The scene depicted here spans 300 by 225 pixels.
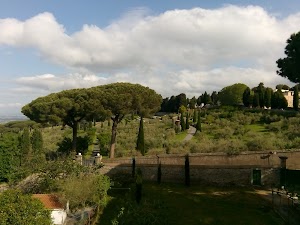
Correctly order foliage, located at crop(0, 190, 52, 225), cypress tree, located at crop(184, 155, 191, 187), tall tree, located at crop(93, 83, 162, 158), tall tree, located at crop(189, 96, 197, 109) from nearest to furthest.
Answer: foliage, located at crop(0, 190, 52, 225) → cypress tree, located at crop(184, 155, 191, 187) → tall tree, located at crop(93, 83, 162, 158) → tall tree, located at crop(189, 96, 197, 109)

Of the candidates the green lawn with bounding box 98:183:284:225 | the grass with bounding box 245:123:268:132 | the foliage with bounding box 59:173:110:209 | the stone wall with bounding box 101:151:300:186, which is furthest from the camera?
the grass with bounding box 245:123:268:132

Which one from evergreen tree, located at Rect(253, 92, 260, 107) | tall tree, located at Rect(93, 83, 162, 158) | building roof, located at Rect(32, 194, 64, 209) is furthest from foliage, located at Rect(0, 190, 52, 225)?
evergreen tree, located at Rect(253, 92, 260, 107)

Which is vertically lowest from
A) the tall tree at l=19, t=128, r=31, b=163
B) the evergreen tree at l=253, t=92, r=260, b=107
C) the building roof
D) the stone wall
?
the building roof

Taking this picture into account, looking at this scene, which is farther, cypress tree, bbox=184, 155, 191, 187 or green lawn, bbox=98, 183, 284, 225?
cypress tree, bbox=184, 155, 191, 187

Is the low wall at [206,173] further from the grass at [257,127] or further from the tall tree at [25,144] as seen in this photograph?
the grass at [257,127]

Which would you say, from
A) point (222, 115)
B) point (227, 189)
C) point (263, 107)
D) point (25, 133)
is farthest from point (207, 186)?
point (263, 107)

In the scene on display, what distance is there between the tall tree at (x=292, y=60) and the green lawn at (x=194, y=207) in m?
9.21

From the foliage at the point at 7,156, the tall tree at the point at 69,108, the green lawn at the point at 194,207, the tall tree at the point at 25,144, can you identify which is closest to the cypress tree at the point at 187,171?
the green lawn at the point at 194,207

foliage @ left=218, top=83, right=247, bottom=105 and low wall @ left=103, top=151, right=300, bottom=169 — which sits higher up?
foliage @ left=218, top=83, right=247, bottom=105

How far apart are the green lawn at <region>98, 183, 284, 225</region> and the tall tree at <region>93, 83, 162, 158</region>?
34.5 ft

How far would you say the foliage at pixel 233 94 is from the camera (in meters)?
94.7

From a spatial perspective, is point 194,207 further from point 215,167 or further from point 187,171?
point 215,167

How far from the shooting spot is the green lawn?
18281mm

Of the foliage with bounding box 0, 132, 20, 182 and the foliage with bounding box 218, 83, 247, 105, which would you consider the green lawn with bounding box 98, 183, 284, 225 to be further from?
the foliage with bounding box 218, 83, 247, 105
